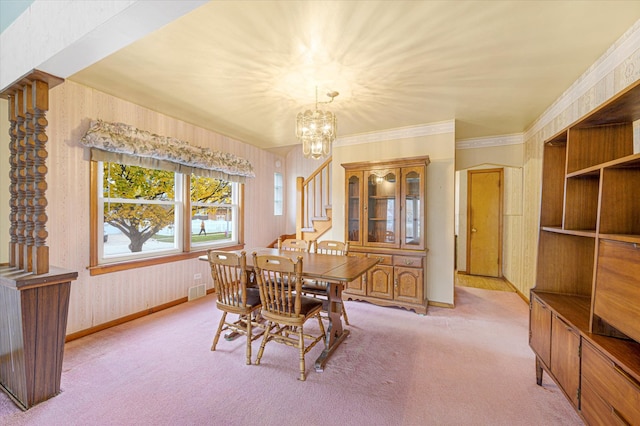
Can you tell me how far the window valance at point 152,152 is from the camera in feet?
9.00

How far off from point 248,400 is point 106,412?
0.89 metres

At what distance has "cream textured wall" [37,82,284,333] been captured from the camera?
2.56m

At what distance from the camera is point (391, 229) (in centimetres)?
368

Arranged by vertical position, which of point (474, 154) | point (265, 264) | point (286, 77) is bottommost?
point (265, 264)

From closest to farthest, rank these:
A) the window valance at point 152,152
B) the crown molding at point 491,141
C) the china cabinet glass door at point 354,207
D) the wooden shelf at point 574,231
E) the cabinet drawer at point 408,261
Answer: the wooden shelf at point 574,231 → the window valance at point 152,152 → the cabinet drawer at point 408,261 → the china cabinet glass door at point 354,207 → the crown molding at point 491,141

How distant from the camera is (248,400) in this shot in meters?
1.84

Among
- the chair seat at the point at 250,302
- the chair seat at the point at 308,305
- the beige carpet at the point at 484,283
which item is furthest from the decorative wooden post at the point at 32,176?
the beige carpet at the point at 484,283

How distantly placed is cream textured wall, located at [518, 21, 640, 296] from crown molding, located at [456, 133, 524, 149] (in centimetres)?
18

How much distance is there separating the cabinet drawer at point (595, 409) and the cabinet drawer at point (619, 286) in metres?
0.34

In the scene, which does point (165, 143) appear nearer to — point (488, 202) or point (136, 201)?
point (136, 201)

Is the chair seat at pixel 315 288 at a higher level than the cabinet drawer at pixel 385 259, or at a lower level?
lower

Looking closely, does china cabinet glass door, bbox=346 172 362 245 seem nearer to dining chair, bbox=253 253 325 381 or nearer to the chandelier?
the chandelier

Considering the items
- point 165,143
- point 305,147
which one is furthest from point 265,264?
point 165,143

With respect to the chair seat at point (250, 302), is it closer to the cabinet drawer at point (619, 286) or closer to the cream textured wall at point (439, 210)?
the cabinet drawer at point (619, 286)
